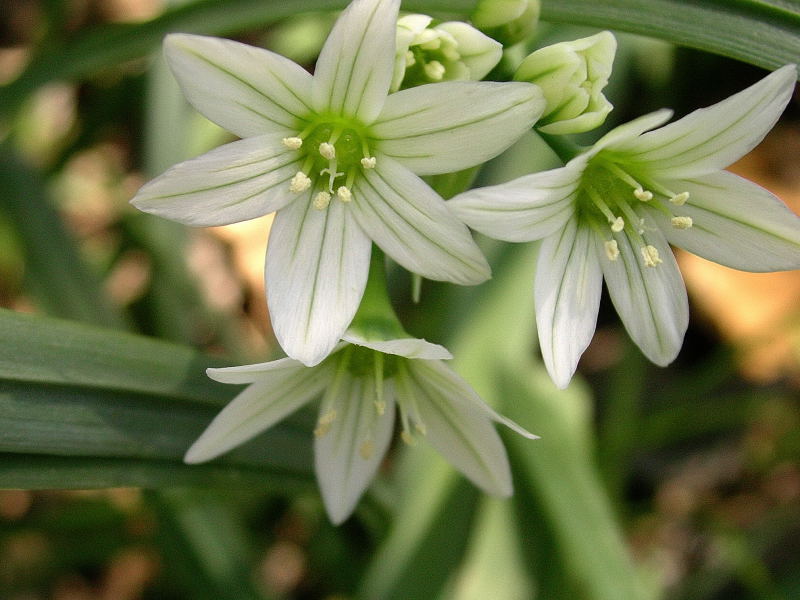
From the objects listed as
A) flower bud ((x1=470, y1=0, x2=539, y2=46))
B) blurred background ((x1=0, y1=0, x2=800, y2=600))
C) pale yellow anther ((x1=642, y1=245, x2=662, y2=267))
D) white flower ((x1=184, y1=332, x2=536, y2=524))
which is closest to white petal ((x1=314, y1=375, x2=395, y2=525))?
white flower ((x1=184, y1=332, x2=536, y2=524))

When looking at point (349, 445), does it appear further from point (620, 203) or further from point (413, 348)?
point (620, 203)

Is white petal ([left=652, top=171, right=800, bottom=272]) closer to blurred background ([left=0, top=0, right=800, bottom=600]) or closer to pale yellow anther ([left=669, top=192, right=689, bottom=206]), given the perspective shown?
pale yellow anther ([left=669, top=192, right=689, bottom=206])

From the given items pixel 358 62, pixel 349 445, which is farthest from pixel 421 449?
pixel 358 62

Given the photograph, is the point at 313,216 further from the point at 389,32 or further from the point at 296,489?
the point at 296,489

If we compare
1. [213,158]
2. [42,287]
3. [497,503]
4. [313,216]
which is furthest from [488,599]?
[42,287]

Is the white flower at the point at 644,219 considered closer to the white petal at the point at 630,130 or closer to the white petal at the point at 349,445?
the white petal at the point at 630,130

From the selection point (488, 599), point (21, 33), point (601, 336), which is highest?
point (21, 33)
